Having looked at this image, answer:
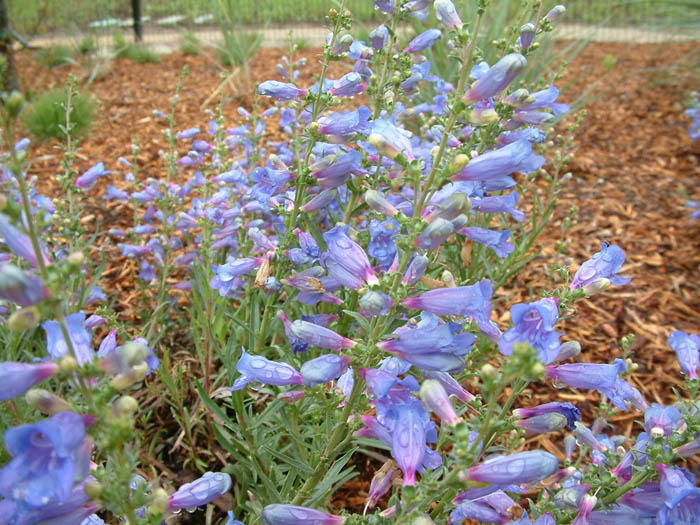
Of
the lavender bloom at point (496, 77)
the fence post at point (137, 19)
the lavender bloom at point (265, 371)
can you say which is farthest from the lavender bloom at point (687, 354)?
the fence post at point (137, 19)

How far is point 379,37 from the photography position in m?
2.52

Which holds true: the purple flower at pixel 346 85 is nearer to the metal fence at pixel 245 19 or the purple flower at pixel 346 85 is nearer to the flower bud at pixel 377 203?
the flower bud at pixel 377 203

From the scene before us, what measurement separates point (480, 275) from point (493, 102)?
4.56 ft

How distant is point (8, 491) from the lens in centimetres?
119

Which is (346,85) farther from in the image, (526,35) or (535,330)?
(535,330)

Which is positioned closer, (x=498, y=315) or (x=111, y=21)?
(x=498, y=315)

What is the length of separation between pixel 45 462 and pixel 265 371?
0.71 meters

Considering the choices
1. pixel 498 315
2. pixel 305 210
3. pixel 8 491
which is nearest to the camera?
pixel 8 491

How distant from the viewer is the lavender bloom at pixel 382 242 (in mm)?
2150

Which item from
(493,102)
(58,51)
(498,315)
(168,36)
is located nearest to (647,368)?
(498,315)

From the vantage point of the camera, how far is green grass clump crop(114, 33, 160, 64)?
10406 mm

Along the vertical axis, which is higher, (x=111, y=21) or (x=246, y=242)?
(x=111, y=21)

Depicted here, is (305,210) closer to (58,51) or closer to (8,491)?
(8,491)

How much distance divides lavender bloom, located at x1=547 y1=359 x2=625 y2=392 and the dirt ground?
5.05 feet
